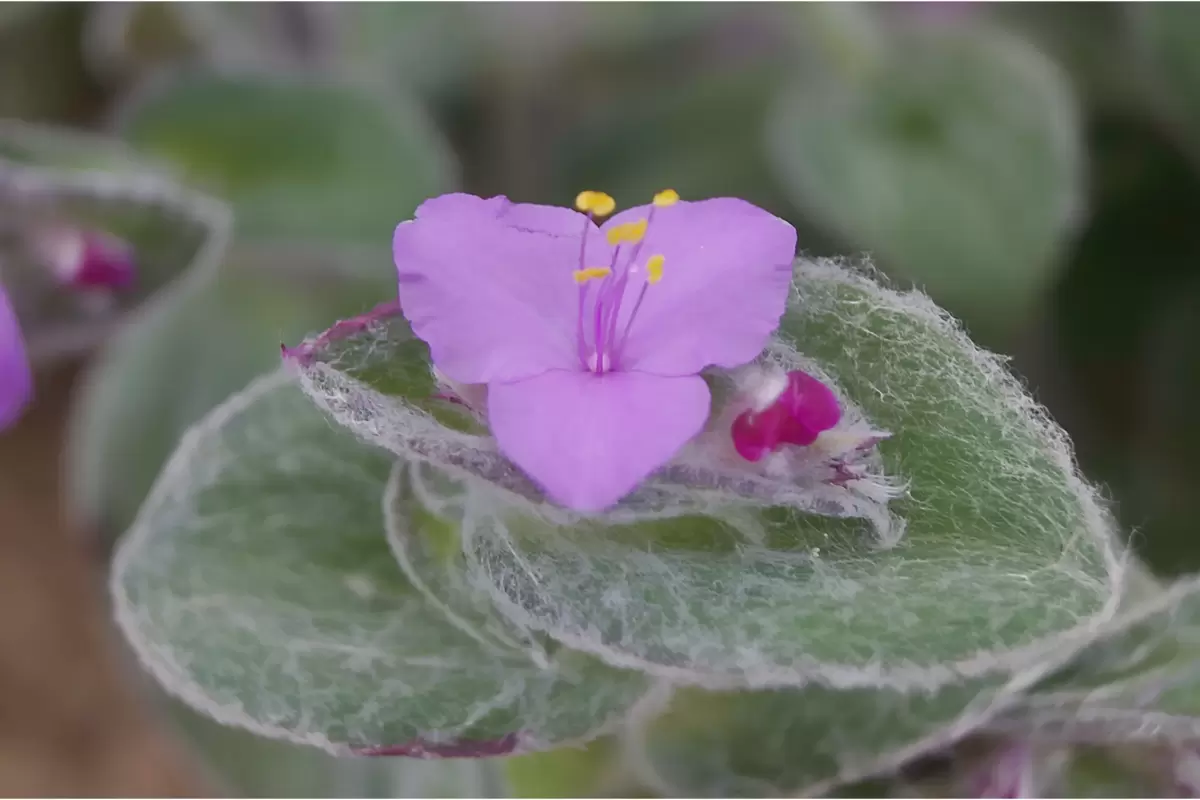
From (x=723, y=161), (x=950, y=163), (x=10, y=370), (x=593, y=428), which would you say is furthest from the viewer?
(x=723, y=161)

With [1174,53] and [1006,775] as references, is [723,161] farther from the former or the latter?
[1006,775]

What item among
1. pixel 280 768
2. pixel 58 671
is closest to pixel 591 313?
pixel 280 768

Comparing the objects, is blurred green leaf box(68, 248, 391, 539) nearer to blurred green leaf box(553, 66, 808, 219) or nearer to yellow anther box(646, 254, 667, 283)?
blurred green leaf box(553, 66, 808, 219)

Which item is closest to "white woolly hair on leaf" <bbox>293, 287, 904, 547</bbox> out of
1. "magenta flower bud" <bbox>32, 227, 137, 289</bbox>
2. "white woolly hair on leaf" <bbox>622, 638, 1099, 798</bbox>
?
"white woolly hair on leaf" <bbox>622, 638, 1099, 798</bbox>

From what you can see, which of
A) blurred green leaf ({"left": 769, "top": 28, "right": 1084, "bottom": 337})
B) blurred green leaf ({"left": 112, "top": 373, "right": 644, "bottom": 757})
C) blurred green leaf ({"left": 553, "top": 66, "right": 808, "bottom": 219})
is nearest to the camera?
blurred green leaf ({"left": 112, "top": 373, "right": 644, "bottom": 757})

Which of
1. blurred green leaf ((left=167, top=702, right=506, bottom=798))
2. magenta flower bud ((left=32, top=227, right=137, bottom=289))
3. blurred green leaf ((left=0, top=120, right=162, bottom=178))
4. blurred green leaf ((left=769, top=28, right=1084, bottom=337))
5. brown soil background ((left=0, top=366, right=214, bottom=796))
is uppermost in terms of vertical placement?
blurred green leaf ((left=769, top=28, right=1084, bottom=337))

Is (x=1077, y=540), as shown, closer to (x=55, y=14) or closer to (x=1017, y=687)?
(x=1017, y=687)
